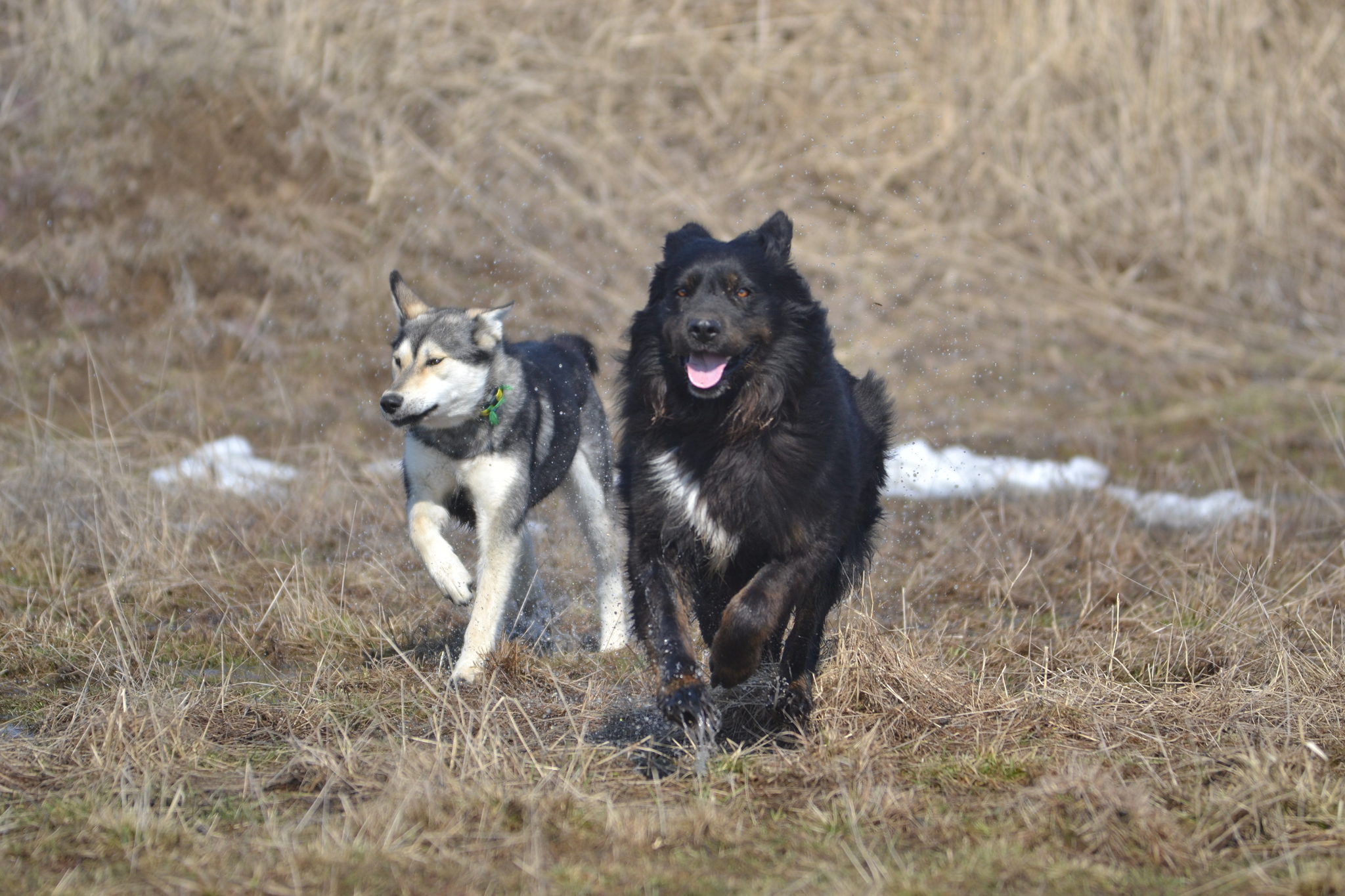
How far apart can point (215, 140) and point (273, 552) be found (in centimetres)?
701

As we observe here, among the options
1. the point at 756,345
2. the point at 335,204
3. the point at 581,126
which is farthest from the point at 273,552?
the point at 581,126

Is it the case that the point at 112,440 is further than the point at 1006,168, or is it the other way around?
the point at 1006,168

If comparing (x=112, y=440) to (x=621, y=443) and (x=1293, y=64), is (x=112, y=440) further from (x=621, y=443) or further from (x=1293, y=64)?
(x=1293, y=64)

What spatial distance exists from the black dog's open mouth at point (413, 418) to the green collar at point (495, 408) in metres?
0.27

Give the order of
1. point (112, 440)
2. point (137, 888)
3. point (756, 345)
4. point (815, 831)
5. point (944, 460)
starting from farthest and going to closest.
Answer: point (944, 460) < point (112, 440) < point (756, 345) < point (815, 831) < point (137, 888)

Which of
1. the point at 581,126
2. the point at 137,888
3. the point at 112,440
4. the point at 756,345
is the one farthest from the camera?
the point at 581,126

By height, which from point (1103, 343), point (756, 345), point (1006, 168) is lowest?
point (1103, 343)

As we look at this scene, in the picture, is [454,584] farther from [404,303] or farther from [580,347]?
[580,347]

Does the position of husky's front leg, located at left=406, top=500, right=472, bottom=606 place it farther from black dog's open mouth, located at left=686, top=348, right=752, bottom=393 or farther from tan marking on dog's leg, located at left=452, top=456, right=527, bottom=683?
black dog's open mouth, located at left=686, top=348, right=752, bottom=393

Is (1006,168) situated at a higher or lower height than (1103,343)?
higher

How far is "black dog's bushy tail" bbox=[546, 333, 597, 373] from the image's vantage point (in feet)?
21.5

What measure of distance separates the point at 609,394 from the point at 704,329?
5.48 feet

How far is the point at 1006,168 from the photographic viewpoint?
1371 cm

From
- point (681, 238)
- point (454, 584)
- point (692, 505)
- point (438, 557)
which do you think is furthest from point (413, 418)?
point (692, 505)
